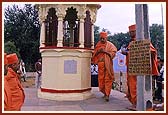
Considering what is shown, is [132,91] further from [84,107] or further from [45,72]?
[45,72]

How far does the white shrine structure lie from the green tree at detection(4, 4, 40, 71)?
12.0 feet

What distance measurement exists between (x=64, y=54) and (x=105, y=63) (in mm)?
898

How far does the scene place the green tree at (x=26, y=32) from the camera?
11.9 metres

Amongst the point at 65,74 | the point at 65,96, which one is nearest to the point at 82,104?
the point at 65,96

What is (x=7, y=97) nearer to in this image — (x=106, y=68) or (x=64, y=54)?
(x=64, y=54)

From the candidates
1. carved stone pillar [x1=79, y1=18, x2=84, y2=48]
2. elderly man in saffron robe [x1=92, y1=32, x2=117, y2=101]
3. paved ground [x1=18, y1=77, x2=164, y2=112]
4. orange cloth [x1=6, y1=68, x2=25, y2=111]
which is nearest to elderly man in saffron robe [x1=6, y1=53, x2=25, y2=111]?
orange cloth [x1=6, y1=68, x2=25, y2=111]

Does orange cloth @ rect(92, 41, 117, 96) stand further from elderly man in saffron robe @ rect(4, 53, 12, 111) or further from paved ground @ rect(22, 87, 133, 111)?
elderly man in saffron robe @ rect(4, 53, 12, 111)

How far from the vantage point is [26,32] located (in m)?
12.9

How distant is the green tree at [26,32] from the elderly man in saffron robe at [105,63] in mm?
4352

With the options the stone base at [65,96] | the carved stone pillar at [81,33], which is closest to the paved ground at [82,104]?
the stone base at [65,96]

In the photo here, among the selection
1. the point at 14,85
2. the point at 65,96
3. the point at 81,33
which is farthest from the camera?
the point at 81,33

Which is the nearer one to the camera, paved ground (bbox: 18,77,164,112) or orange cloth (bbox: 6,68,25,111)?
orange cloth (bbox: 6,68,25,111)

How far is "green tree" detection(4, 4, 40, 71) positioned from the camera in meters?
11.9

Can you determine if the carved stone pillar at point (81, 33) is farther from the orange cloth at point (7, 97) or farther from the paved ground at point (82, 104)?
the orange cloth at point (7, 97)
